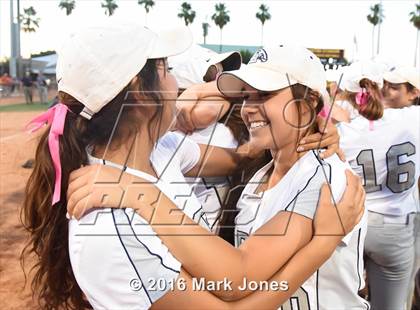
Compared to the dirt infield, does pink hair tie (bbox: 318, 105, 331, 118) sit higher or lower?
higher

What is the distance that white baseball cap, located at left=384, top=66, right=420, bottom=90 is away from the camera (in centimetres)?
376

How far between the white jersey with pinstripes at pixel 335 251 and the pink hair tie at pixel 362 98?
69.5 inches

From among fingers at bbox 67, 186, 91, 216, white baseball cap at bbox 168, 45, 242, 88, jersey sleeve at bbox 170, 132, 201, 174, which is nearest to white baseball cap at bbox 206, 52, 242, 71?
white baseball cap at bbox 168, 45, 242, 88

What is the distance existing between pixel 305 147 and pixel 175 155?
57cm

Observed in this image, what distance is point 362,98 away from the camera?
11.6ft

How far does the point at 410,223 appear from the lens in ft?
11.6

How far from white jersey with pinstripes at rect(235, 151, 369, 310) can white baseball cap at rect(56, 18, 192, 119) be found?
66cm

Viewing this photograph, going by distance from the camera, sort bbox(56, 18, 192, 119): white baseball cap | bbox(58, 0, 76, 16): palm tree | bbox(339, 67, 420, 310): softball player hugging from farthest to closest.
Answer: bbox(58, 0, 76, 16): palm tree
bbox(339, 67, 420, 310): softball player hugging
bbox(56, 18, 192, 119): white baseball cap

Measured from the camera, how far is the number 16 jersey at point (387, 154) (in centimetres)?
343

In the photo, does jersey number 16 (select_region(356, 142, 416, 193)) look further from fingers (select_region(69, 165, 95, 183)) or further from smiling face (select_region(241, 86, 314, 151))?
fingers (select_region(69, 165, 95, 183))

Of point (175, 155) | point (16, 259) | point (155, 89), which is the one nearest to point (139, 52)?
point (155, 89)

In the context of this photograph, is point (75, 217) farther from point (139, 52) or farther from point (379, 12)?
point (379, 12)

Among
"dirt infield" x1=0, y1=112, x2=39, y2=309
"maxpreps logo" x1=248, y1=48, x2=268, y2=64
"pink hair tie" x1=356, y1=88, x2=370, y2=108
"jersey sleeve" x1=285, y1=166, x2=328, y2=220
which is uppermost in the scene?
"maxpreps logo" x1=248, y1=48, x2=268, y2=64

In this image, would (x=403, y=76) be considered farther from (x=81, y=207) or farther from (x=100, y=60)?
(x=81, y=207)
